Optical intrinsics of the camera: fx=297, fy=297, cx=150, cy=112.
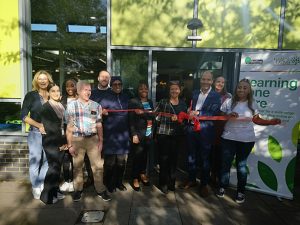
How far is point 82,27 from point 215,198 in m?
4.37

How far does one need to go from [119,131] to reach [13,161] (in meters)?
2.38

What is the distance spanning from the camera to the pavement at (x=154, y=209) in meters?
4.16

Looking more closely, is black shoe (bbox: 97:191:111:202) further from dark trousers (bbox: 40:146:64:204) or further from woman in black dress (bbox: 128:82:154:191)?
dark trousers (bbox: 40:146:64:204)

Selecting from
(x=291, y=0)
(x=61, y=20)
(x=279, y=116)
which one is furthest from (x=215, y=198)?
(x=61, y=20)

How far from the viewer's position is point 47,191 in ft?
15.1

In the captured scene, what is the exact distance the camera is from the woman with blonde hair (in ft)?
15.0

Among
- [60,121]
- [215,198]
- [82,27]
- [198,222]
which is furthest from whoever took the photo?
[82,27]

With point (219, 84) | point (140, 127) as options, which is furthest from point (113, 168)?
point (219, 84)

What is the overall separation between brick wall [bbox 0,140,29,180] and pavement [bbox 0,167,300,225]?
0.54m

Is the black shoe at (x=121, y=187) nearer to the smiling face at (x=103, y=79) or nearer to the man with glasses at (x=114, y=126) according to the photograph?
the man with glasses at (x=114, y=126)

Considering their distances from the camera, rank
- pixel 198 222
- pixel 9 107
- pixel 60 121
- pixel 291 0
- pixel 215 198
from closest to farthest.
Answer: pixel 198 222
pixel 60 121
pixel 215 198
pixel 291 0
pixel 9 107

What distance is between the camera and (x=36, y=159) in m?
4.71

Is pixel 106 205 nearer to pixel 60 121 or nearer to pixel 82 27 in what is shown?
pixel 60 121

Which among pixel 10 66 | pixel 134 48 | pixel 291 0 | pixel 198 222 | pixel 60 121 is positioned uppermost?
pixel 291 0
